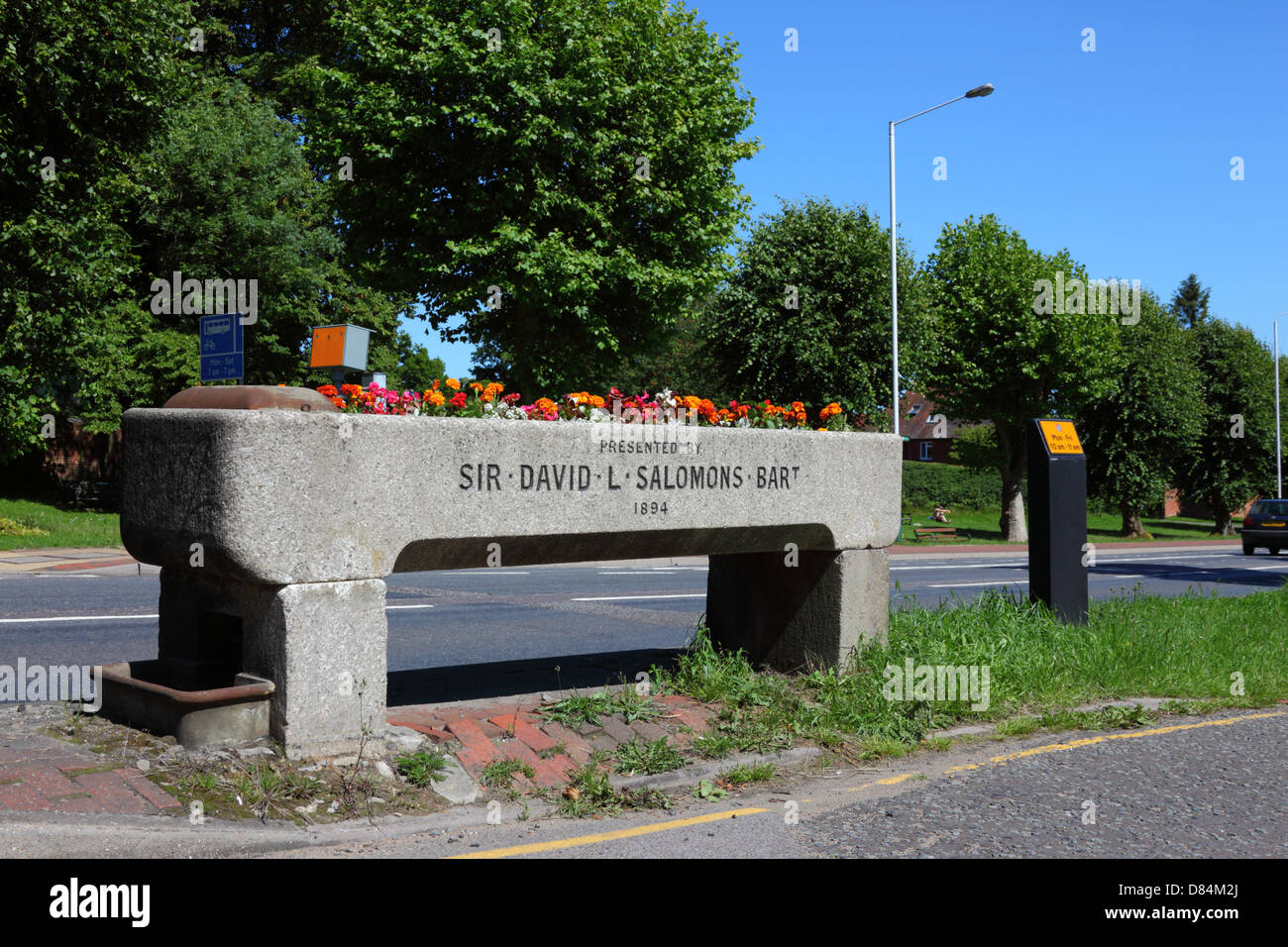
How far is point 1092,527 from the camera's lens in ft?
153

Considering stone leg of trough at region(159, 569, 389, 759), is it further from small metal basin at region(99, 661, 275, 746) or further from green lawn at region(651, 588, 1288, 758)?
green lawn at region(651, 588, 1288, 758)

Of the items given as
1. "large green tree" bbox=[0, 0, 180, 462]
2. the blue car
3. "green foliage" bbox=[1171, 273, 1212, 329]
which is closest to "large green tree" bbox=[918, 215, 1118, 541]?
the blue car

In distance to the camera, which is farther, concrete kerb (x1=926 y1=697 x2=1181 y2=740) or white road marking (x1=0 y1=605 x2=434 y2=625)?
white road marking (x1=0 y1=605 x2=434 y2=625)

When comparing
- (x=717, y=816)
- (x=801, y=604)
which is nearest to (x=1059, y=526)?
(x=801, y=604)

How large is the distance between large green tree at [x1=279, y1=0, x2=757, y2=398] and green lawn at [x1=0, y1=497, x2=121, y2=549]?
7.31 meters

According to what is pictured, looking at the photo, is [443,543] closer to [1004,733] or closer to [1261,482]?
[1004,733]

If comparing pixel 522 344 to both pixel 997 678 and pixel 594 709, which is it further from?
pixel 594 709

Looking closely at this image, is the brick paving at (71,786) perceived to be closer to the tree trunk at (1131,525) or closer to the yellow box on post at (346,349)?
the yellow box on post at (346,349)

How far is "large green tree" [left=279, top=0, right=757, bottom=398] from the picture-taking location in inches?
764

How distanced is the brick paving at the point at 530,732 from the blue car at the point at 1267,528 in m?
28.1

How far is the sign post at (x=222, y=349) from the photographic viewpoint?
484 inches

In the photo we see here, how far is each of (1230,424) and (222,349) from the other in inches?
1709

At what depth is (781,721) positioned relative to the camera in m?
5.89

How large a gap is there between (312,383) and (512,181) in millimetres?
12425
